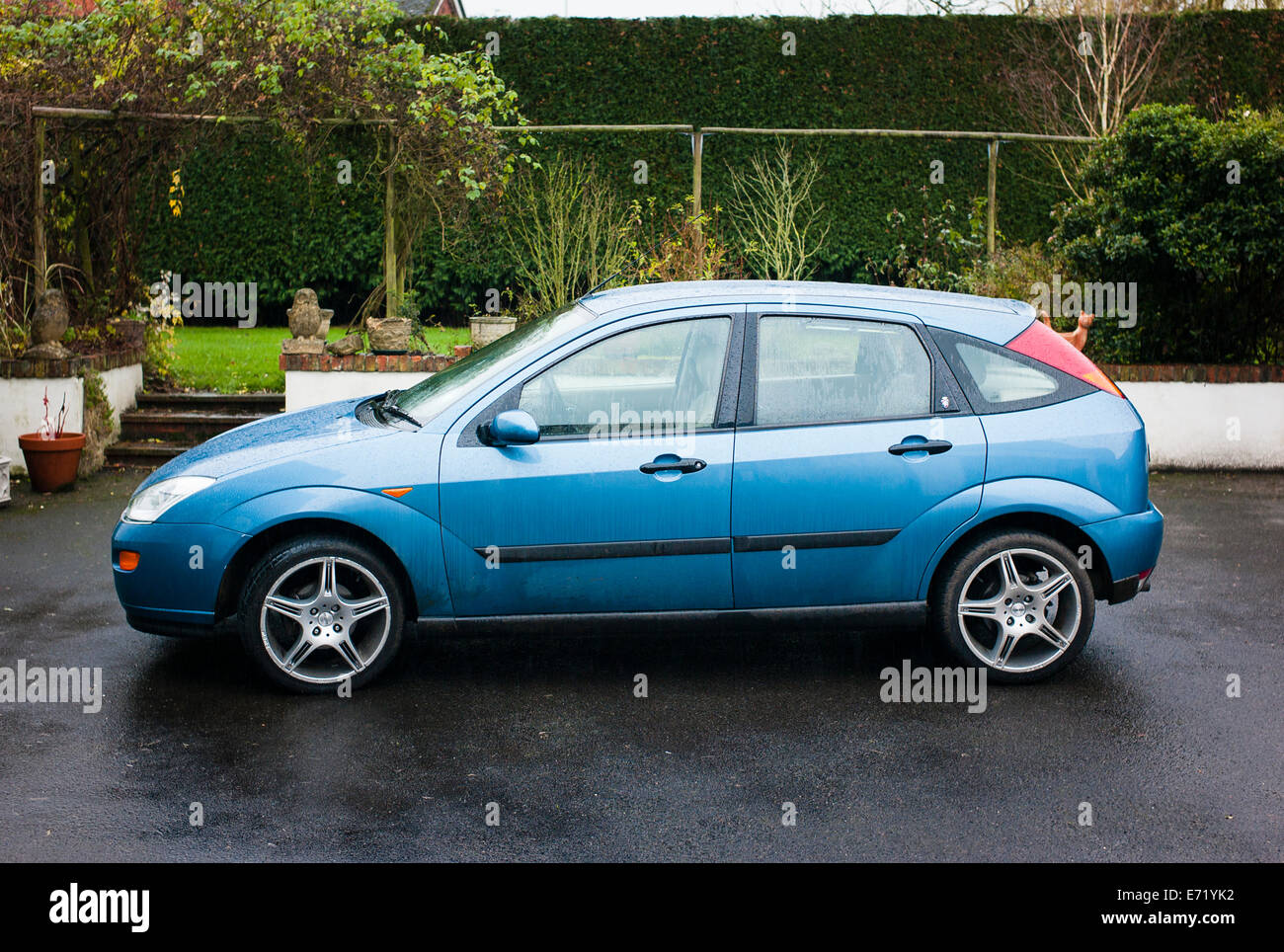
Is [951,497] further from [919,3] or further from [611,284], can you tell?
[919,3]

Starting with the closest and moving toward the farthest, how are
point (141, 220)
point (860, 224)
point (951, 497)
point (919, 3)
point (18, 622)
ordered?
point (951, 497) < point (18, 622) < point (141, 220) < point (860, 224) < point (919, 3)

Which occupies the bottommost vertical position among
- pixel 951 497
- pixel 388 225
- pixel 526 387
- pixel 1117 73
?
pixel 951 497

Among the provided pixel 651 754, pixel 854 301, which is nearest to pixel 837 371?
pixel 854 301

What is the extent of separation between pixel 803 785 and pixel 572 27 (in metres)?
14.6

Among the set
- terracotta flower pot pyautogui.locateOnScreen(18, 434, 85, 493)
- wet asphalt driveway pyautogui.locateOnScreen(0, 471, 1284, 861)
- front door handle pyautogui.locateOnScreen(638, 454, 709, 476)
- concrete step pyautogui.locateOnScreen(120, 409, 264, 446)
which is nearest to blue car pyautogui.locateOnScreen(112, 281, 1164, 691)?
front door handle pyautogui.locateOnScreen(638, 454, 709, 476)

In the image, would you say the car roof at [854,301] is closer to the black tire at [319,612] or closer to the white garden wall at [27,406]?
the black tire at [319,612]

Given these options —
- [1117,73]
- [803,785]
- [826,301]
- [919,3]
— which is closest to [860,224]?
[1117,73]

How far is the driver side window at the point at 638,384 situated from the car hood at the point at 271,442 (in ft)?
2.29

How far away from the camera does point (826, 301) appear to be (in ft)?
18.0

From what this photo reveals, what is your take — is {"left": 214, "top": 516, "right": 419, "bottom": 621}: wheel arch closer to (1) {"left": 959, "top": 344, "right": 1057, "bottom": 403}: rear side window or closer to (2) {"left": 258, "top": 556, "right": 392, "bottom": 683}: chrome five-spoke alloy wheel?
(2) {"left": 258, "top": 556, "right": 392, "bottom": 683}: chrome five-spoke alloy wheel

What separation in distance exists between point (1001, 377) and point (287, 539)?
10.0 feet

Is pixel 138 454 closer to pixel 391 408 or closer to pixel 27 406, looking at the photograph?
pixel 27 406

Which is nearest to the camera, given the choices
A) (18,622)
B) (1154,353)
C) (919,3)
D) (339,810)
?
(339,810)

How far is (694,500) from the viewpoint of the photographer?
5164 millimetres
